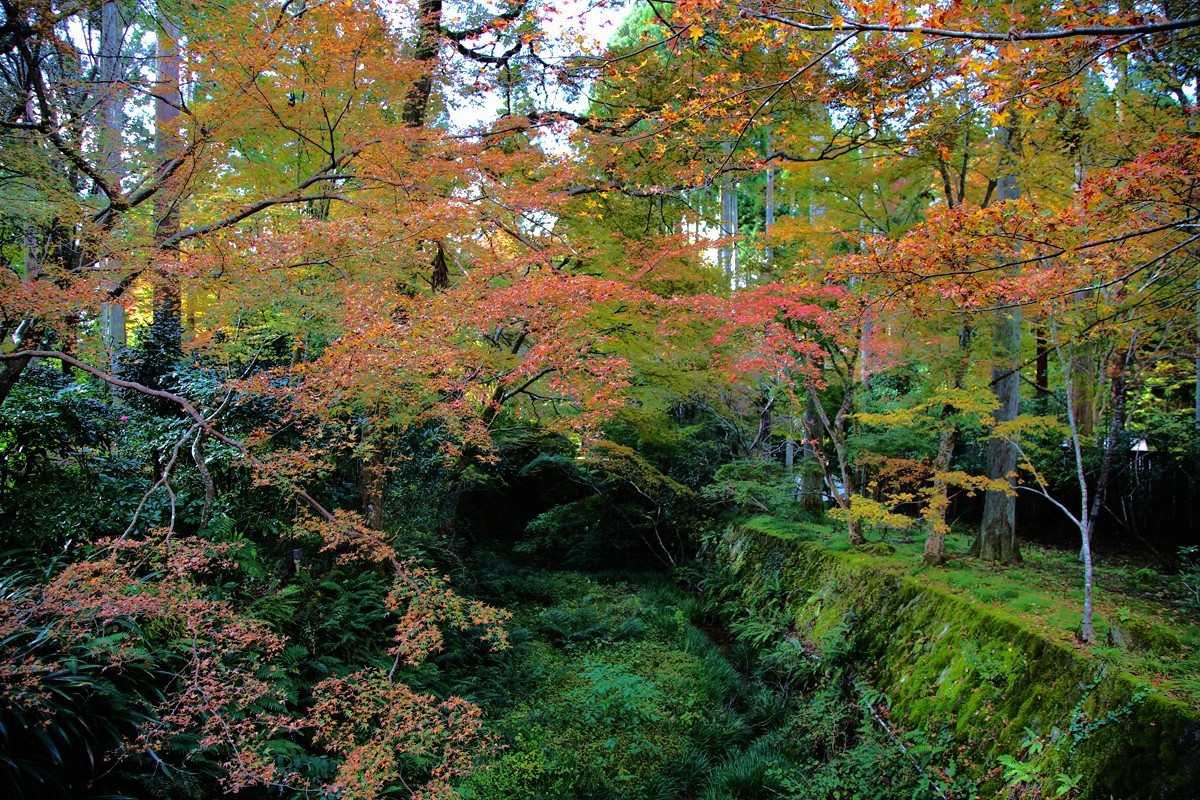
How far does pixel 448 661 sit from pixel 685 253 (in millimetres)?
5765

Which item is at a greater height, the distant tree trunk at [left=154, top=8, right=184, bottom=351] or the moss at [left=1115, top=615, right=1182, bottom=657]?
the distant tree trunk at [left=154, top=8, right=184, bottom=351]

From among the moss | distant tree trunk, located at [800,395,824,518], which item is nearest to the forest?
the moss

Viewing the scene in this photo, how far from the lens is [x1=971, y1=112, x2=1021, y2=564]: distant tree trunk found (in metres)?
6.17

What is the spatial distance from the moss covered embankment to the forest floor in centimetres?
15

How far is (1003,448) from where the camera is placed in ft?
21.2

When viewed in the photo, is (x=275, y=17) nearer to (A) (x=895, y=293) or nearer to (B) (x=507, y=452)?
(A) (x=895, y=293)

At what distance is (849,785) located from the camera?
4328mm

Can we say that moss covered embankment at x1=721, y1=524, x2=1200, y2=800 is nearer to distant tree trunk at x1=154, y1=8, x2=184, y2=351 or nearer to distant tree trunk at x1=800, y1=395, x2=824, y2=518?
distant tree trunk at x1=800, y1=395, x2=824, y2=518

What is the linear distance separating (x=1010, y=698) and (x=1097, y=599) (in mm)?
1822

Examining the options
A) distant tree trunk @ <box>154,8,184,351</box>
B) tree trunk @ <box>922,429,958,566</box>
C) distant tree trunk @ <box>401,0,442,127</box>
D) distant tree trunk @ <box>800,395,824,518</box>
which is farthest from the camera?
distant tree trunk @ <box>800,395,824,518</box>

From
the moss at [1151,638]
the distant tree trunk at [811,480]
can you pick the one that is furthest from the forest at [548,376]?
the distant tree trunk at [811,480]

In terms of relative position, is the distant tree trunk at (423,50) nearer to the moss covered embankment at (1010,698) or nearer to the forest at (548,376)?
the forest at (548,376)

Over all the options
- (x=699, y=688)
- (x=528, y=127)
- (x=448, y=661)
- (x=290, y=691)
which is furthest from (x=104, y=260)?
(x=699, y=688)

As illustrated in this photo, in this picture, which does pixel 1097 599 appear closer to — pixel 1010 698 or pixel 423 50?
pixel 1010 698
